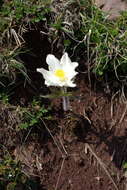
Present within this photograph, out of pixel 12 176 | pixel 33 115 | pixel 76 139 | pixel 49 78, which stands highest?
pixel 49 78

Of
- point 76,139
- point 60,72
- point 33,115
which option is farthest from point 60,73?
point 76,139

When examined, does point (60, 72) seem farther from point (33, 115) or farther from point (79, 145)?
point (79, 145)

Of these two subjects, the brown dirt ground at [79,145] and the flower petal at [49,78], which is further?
the brown dirt ground at [79,145]

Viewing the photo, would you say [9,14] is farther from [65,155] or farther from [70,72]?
[65,155]

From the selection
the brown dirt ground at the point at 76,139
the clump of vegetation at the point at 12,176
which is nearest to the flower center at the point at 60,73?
the brown dirt ground at the point at 76,139

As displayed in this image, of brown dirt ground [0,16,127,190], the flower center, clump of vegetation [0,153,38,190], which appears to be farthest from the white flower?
clump of vegetation [0,153,38,190]

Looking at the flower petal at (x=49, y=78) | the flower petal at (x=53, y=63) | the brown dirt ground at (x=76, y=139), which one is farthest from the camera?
the brown dirt ground at (x=76, y=139)

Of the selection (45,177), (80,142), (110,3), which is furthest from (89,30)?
(45,177)

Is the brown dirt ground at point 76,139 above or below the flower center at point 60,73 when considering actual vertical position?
below

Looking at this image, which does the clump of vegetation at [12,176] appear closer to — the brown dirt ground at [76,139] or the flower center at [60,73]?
the brown dirt ground at [76,139]
